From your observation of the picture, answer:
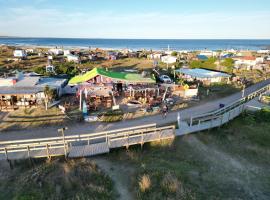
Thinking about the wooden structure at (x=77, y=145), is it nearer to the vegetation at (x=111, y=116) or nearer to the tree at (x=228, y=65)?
the vegetation at (x=111, y=116)

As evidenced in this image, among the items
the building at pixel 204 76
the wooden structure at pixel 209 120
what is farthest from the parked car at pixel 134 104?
the building at pixel 204 76

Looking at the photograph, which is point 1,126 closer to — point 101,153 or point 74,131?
point 74,131

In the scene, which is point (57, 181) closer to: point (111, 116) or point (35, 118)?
point (111, 116)

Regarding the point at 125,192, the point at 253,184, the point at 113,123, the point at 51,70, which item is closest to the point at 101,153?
the point at 125,192

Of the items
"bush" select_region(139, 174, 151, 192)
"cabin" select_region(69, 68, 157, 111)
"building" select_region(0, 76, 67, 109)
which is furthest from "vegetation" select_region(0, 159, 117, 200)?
"building" select_region(0, 76, 67, 109)

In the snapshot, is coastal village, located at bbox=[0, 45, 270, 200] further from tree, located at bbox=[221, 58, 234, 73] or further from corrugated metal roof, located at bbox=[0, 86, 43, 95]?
tree, located at bbox=[221, 58, 234, 73]
